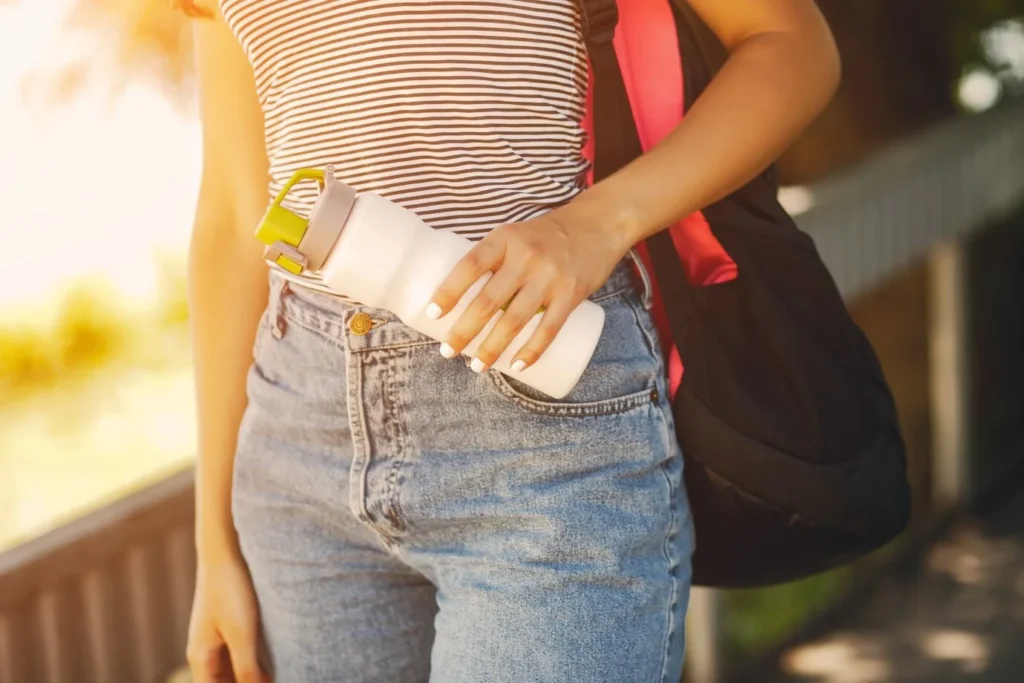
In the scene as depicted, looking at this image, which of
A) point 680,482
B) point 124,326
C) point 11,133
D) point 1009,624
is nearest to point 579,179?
point 680,482

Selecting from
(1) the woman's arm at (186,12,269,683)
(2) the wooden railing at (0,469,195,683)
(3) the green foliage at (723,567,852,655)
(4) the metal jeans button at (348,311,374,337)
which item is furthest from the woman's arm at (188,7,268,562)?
(3) the green foliage at (723,567,852,655)

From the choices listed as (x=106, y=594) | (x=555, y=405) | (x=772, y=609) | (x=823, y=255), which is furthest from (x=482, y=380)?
(x=772, y=609)

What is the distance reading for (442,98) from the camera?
1.12 meters

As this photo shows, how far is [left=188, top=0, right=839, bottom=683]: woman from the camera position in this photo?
108cm

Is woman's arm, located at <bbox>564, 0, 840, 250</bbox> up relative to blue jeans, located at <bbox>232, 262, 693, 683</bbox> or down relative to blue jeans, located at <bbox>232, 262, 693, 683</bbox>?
up

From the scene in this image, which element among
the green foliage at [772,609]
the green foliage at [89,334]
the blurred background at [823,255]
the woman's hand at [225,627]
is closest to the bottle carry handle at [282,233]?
the woman's hand at [225,627]

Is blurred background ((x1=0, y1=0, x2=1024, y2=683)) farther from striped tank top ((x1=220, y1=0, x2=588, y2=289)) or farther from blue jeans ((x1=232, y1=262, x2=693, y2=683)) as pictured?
blue jeans ((x1=232, y1=262, x2=693, y2=683))

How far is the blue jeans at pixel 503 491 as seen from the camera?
3.55 ft

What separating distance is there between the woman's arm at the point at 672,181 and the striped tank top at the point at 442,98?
0.39ft

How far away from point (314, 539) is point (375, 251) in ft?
1.32

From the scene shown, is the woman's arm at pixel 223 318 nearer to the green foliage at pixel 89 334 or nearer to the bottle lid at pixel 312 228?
the bottle lid at pixel 312 228

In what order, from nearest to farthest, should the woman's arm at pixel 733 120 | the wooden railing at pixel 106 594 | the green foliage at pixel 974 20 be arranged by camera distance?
the woman's arm at pixel 733 120 < the wooden railing at pixel 106 594 < the green foliage at pixel 974 20

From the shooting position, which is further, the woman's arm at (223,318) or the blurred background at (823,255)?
the blurred background at (823,255)

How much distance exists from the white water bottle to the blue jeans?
11 cm
